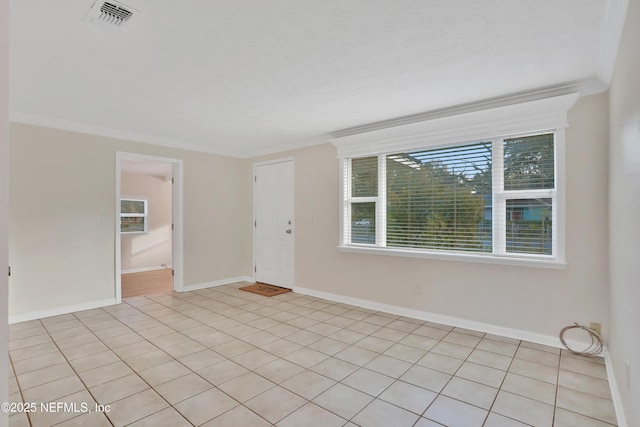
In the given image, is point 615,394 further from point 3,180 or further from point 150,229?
point 150,229

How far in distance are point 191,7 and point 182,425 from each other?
2.30 meters

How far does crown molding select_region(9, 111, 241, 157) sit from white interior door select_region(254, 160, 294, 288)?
991 millimetres

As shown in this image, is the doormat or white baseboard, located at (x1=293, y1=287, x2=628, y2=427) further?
the doormat

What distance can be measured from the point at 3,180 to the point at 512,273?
3533 millimetres

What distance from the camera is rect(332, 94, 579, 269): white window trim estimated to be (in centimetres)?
284

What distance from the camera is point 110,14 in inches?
69.4

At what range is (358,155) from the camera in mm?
4219

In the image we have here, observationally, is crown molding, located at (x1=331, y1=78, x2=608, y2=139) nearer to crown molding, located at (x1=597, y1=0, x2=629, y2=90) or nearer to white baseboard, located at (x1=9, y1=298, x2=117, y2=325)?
crown molding, located at (x1=597, y1=0, x2=629, y2=90)

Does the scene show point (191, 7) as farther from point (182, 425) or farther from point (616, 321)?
point (616, 321)

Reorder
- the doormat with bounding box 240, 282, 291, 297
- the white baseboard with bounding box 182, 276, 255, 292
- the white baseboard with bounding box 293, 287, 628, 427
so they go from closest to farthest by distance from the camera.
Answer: the white baseboard with bounding box 293, 287, 628, 427 < the doormat with bounding box 240, 282, 291, 297 < the white baseboard with bounding box 182, 276, 255, 292

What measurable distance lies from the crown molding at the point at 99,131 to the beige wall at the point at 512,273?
2.04 meters

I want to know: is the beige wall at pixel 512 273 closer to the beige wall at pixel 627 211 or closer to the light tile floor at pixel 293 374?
the light tile floor at pixel 293 374

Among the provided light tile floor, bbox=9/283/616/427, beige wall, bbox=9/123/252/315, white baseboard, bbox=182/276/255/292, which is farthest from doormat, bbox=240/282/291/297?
light tile floor, bbox=9/283/616/427

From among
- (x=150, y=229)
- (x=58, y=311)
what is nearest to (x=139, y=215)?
(x=150, y=229)
